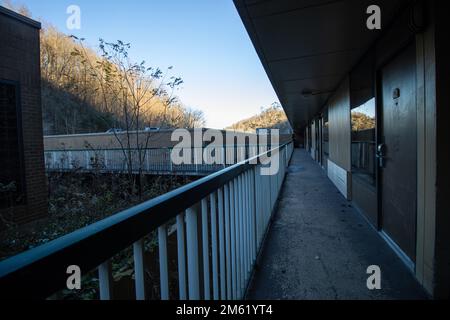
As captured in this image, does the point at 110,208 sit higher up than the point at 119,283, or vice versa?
the point at 119,283

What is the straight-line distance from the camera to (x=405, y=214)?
7.49 ft

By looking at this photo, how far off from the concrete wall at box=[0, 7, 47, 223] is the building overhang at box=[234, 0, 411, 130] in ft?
12.7

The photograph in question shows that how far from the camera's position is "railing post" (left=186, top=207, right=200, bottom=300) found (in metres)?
1.10

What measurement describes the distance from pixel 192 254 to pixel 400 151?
2277 millimetres

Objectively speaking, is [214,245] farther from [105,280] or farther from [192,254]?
[105,280]

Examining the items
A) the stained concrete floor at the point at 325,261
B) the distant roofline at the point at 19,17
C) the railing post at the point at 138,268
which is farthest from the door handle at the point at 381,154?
the distant roofline at the point at 19,17

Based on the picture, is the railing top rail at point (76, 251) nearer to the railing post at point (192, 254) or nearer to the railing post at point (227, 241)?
the railing post at point (192, 254)

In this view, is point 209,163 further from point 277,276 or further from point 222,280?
point 222,280

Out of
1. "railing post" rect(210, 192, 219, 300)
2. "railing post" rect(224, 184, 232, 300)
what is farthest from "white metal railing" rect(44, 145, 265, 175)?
"railing post" rect(210, 192, 219, 300)

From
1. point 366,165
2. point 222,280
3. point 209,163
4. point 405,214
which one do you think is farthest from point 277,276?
point 209,163

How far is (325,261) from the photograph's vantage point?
7.84ft

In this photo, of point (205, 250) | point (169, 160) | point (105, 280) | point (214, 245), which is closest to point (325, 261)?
point (214, 245)
